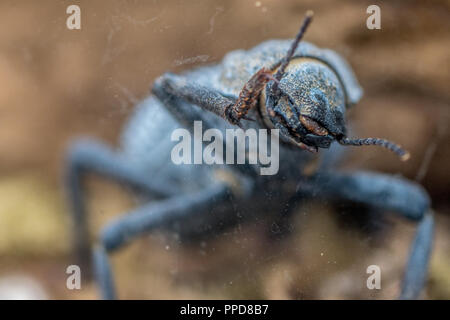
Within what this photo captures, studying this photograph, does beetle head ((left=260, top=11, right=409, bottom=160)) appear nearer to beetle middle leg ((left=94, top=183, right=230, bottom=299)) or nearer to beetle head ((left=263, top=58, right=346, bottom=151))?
beetle head ((left=263, top=58, right=346, bottom=151))

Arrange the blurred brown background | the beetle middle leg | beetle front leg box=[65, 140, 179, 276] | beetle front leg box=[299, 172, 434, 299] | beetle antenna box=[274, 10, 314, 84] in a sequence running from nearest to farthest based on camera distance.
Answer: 1. beetle antenna box=[274, 10, 314, 84]
2. the blurred brown background
3. beetle front leg box=[299, 172, 434, 299]
4. the beetle middle leg
5. beetle front leg box=[65, 140, 179, 276]

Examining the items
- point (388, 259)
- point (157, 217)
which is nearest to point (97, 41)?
point (157, 217)

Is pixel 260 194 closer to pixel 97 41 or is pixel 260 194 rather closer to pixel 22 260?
pixel 97 41

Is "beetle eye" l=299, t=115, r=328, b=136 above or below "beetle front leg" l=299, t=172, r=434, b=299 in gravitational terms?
above

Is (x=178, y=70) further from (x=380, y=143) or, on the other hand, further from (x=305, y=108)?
(x=380, y=143)

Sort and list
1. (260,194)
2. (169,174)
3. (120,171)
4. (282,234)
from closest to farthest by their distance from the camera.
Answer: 1. (282,234)
2. (260,194)
3. (169,174)
4. (120,171)

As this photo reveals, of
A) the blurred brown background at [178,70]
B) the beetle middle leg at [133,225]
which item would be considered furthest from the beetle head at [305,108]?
the beetle middle leg at [133,225]

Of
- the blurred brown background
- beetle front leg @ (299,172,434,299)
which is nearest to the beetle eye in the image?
the blurred brown background
